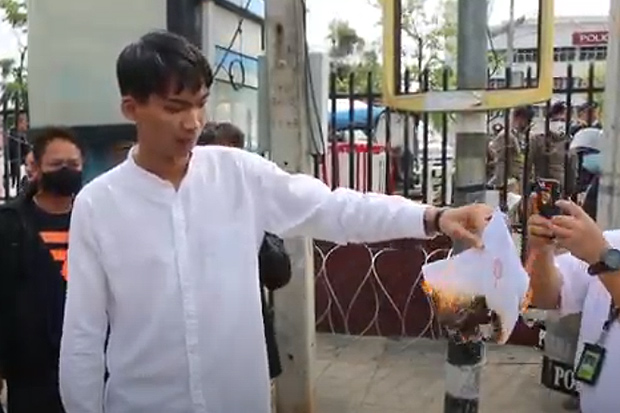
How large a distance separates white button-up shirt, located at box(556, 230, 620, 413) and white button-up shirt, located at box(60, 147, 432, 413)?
27.5 inches

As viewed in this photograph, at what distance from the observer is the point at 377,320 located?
6.35m

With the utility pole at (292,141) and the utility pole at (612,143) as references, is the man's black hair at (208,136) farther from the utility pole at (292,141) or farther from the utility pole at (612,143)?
the utility pole at (612,143)

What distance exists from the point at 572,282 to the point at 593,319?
14 cm

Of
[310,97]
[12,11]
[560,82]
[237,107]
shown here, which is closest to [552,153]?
[560,82]

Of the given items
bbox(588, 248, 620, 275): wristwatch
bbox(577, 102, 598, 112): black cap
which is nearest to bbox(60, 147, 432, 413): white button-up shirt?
bbox(588, 248, 620, 275): wristwatch

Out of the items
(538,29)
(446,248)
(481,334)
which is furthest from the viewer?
(446,248)

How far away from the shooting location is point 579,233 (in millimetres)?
2064

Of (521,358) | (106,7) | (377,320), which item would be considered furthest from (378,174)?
(106,7)

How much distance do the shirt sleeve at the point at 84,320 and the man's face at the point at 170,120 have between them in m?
0.21

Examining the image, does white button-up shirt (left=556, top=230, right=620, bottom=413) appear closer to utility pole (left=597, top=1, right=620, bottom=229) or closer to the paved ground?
utility pole (left=597, top=1, right=620, bottom=229)

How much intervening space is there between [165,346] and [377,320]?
178 inches

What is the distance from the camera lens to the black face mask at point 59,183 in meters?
3.10

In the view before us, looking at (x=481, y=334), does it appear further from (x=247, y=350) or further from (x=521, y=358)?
(x=521, y=358)

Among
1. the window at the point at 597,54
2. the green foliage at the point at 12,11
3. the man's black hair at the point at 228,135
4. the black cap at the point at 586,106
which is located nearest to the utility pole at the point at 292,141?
the man's black hair at the point at 228,135
